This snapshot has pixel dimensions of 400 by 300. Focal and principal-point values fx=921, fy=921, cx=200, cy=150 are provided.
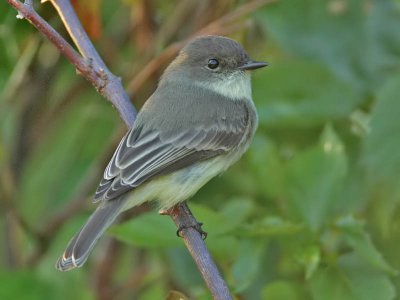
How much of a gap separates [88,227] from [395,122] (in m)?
1.41

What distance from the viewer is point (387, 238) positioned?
13.9 ft

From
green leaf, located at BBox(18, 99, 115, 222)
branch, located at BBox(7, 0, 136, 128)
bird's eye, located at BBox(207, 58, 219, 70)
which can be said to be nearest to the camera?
branch, located at BBox(7, 0, 136, 128)

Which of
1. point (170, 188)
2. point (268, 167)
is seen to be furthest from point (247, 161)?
point (170, 188)

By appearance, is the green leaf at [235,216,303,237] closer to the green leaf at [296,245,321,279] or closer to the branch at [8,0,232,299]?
the green leaf at [296,245,321,279]

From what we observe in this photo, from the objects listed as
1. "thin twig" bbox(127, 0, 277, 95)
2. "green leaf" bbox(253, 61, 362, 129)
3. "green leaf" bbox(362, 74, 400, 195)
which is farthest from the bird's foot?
"thin twig" bbox(127, 0, 277, 95)

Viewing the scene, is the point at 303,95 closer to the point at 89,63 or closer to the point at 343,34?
the point at 343,34

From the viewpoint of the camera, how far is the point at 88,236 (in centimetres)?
362

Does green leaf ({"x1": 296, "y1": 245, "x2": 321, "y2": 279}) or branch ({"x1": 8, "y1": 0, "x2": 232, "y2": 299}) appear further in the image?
green leaf ({"x1": 296, "y1": 245, "x2": 321, "y2": 279})

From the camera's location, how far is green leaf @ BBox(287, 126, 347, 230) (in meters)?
3.79

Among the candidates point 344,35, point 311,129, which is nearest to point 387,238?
point 311,129

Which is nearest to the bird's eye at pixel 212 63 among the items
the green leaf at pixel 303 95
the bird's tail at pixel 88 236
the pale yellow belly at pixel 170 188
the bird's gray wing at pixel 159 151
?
the green leaf at pixel 303 95

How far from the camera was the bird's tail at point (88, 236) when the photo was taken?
138 inches

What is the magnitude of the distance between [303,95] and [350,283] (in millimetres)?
1141

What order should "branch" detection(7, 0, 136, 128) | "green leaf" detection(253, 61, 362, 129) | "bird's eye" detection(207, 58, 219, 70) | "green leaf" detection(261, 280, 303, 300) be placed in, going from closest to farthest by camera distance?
"branch" detection(7, 0, 136, 128)
"green leaf" detection(261, 280, 303, 300)
"green leaf" detection(253, 61, 362, 129)
"bird's eye" detection(207, 58, 219, 70)
